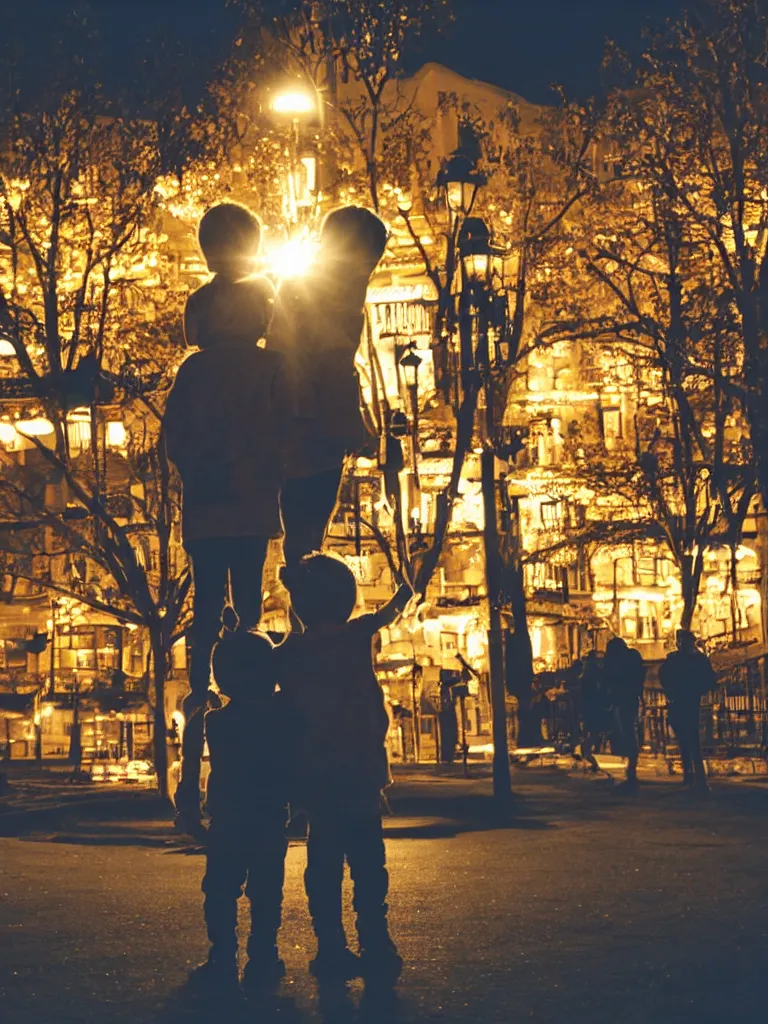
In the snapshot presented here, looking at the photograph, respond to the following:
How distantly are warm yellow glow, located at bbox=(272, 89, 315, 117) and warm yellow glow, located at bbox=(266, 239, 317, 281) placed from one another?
119 inches

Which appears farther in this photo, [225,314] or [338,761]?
[225,314]

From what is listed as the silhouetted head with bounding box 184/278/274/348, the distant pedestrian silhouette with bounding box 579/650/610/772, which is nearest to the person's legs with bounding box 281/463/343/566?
the silhouetted head with bounding box 184/278/274/348

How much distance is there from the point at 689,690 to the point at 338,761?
560 inches

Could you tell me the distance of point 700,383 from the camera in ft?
112

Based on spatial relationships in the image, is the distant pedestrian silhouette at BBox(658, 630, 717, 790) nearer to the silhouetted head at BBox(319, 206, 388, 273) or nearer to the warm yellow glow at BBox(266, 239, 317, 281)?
the warm yellow glow at BBox(266, 239, 317, 281)

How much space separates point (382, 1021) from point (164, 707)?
60.0 ft

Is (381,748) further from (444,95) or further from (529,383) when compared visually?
(529,383)

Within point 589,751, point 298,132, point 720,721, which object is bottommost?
point 589,751

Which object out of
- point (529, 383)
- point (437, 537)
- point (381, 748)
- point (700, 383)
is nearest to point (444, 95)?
point (700, 383)

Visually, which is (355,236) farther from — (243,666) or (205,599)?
(243,666)

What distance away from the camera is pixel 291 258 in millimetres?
18719

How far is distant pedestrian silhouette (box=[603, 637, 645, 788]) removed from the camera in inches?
886

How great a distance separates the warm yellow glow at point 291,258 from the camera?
10.9 m

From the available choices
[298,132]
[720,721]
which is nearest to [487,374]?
[298,132]
